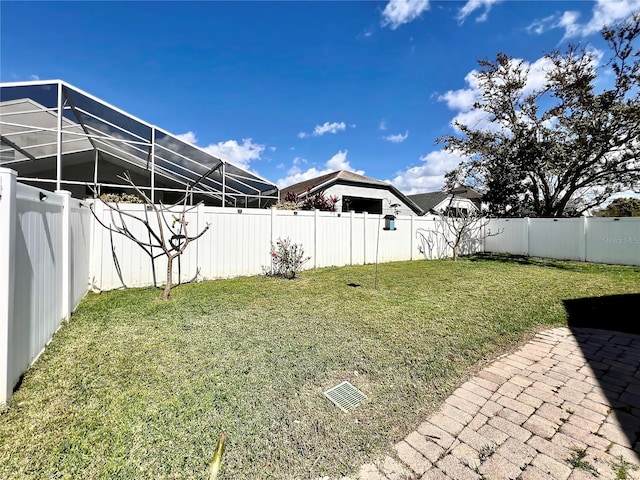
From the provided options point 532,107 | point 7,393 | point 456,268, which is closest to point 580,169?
point 532,107

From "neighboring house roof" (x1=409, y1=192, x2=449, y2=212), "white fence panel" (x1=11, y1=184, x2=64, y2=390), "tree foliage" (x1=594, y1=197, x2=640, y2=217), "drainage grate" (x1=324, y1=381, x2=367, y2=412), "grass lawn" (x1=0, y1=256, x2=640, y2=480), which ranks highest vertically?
"neighboring house roof" (x1=409, y1=192, x2=449, y2=212)

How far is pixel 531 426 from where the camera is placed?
2234 mm

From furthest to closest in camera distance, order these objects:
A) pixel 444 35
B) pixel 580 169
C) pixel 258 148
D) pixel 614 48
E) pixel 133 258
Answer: pixel 258 148, pixel 580 169, pixel 614 48, pixel 444 35, pixel 133 258

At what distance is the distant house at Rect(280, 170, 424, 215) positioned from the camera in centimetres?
1616

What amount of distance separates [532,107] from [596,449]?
17.0 meters

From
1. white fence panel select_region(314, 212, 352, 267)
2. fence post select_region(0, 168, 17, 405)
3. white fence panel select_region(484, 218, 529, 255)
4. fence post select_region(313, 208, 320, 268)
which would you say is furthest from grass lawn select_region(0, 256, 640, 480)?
white fence panel select_region(484, 218, 529, 255)

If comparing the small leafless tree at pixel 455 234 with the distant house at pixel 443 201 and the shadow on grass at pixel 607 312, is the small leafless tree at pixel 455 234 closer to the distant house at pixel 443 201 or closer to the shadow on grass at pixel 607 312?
the shadow on grass at pixel 607 312

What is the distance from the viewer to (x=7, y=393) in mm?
2219

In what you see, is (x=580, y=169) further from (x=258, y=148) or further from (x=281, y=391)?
(x=258, y=148)

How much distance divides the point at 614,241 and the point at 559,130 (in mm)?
5764

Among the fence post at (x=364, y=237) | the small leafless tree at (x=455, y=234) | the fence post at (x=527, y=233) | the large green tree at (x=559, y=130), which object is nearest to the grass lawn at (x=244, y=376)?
the fence post at (x=364, y=237)

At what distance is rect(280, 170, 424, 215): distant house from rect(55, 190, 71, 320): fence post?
35.3 ft

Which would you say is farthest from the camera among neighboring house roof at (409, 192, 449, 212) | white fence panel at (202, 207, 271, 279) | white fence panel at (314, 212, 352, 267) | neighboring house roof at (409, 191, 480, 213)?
neighboring house roof at (409, 192, 449, 212)

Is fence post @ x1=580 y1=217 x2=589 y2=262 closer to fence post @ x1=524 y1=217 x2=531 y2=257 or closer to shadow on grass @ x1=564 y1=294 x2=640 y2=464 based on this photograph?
fence post @ x1=524 y1=217 x2=531 y2=257
